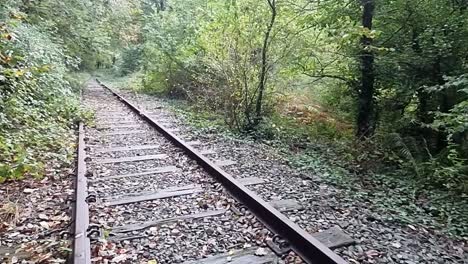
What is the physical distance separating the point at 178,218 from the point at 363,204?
1938mm

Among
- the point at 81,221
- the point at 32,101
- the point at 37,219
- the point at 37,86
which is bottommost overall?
the point at 37,219

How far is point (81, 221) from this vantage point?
124 inches

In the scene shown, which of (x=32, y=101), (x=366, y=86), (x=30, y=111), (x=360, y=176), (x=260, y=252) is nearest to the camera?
(x=260, y=252)

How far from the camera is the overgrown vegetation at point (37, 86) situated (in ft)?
16.7

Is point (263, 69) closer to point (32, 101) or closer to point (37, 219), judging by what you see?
point (32, 101)

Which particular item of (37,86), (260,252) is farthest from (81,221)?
A: (37,86)

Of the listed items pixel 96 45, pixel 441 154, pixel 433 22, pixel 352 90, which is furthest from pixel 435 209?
pixel 96 45

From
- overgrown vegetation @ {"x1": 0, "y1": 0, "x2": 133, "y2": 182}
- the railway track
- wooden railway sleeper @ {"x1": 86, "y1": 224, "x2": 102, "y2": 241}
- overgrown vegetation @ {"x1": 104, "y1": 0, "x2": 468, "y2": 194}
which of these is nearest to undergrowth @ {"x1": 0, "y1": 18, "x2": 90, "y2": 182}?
overgrown vegetation @ {"x1": 0, "y1": 0, "x2": 133, "y2": 182}

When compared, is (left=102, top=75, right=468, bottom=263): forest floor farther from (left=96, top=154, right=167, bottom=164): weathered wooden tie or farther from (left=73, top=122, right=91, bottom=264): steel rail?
(left=73, top=122, right=91, bottom=264): steel rail

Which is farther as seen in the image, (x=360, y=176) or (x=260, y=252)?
(x=360, y=176)

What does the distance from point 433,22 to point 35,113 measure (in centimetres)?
714

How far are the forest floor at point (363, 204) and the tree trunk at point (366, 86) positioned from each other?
106cm

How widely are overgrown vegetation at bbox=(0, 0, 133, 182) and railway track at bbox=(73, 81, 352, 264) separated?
725 mm

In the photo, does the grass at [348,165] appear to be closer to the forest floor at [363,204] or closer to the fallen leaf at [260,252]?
the forest floor at [363,204]
